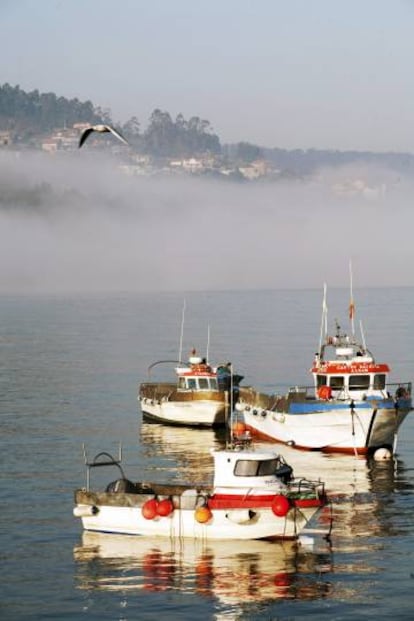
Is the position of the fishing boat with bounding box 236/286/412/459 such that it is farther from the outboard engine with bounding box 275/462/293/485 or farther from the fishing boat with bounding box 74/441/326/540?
the fishing boat with bounding box 74/441/326/540

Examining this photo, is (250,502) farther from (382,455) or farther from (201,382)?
(201,382)

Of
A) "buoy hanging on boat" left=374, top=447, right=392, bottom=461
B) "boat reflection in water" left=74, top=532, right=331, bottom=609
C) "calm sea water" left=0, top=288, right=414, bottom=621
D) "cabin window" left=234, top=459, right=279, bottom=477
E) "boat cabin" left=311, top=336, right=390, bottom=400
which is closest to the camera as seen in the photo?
"calm sea water" left=0, top=288, right=414, bottom=621

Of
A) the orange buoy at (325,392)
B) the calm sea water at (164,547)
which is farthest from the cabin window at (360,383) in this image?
the calm sea water at (164,547)

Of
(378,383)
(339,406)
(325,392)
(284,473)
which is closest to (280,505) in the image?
(284,473)

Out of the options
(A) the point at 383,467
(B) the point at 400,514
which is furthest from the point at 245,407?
(B) the point at 400,514

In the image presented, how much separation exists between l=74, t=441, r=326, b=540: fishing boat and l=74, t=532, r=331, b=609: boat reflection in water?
472mm

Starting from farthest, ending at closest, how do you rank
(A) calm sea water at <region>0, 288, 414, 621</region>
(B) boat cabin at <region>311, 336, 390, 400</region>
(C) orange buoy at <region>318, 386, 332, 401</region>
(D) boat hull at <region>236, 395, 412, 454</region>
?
1. (B) boat cabin at <region>311, 336, 390, 400</region>
2. (C) orange buoy at <region>318, 386, 332, 401</region>
3. (D) boat hull at <region>236, 395, 412, 454</region>
4. (A) calm sea water at <region>0, 288, 414, 621</region>

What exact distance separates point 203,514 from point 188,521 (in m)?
0.93

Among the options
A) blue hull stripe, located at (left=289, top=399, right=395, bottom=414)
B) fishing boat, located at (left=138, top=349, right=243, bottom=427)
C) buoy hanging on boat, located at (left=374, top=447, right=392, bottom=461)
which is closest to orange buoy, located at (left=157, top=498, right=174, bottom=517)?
blue hull stripe, located at (left=289, top=399, right=395, bottom=414)

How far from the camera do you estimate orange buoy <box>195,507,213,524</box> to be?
51156 mm

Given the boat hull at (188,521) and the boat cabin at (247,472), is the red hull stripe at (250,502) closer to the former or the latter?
the boat hull at (188,521)

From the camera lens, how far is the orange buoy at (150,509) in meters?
51.8

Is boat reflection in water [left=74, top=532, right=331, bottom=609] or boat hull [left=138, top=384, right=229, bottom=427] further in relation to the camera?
boat hull [left=138, top=384, right=229, bottom=427]

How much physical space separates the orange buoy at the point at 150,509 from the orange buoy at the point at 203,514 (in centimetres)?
170
